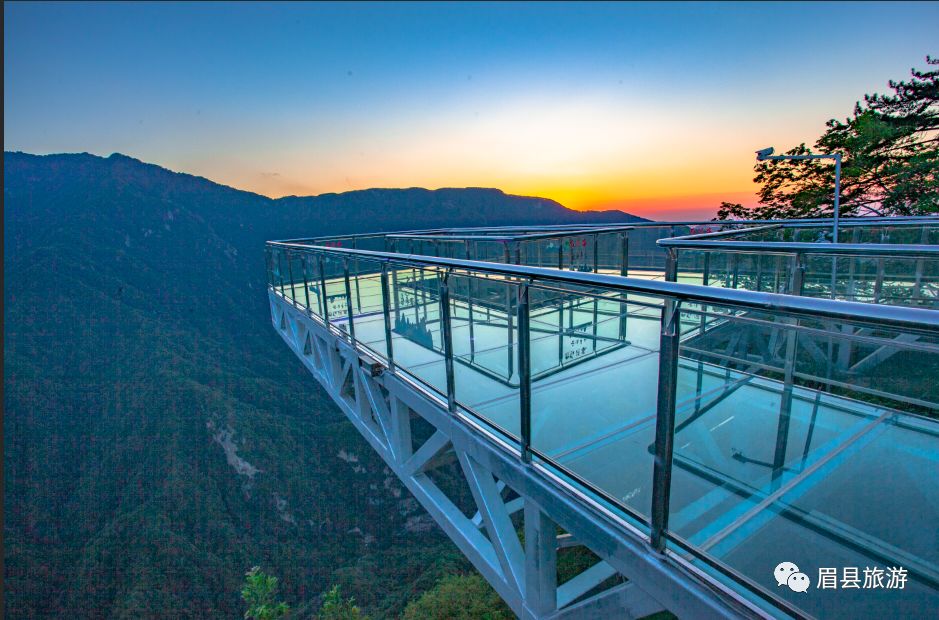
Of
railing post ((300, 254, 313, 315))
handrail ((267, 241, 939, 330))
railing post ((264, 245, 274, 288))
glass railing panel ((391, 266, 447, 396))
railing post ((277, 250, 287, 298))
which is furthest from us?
railing post ((264, 245, 274, 288))

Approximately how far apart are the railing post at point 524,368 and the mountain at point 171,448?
22101 millimetres

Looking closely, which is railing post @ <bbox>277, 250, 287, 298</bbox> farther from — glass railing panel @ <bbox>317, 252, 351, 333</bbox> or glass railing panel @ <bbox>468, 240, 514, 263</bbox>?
glass railing panel @ <bbox>468, 240, 514, 263</bbox>

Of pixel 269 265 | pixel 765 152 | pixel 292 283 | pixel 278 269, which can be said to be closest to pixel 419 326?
pixel 292 283

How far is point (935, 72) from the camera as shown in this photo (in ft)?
45.6

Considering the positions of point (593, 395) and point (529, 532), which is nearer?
point (529, 532)

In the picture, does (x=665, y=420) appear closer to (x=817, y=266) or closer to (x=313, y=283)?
(x=817, y=266)

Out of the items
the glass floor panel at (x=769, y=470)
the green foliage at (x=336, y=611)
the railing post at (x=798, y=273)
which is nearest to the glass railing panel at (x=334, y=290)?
the glass floor panel at (x=769, y=470)

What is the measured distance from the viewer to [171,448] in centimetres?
4822

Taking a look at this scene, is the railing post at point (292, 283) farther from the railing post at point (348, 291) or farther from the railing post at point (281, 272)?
the railing post at point (348, 291)

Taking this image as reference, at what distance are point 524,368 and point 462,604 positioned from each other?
798 inches

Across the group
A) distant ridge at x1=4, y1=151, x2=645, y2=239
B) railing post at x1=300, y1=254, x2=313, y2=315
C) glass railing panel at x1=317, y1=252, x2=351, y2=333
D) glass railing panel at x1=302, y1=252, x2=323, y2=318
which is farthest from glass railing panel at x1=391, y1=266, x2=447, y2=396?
distant ridge at x1=4, y1=151, x2=645, y2=239

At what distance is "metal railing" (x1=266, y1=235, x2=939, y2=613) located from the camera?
3.69 feet

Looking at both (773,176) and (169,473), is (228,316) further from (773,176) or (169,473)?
(773,176)

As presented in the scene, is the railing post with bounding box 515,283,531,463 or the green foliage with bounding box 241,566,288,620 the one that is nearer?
the railing post with bounding box 515,283,531,463
